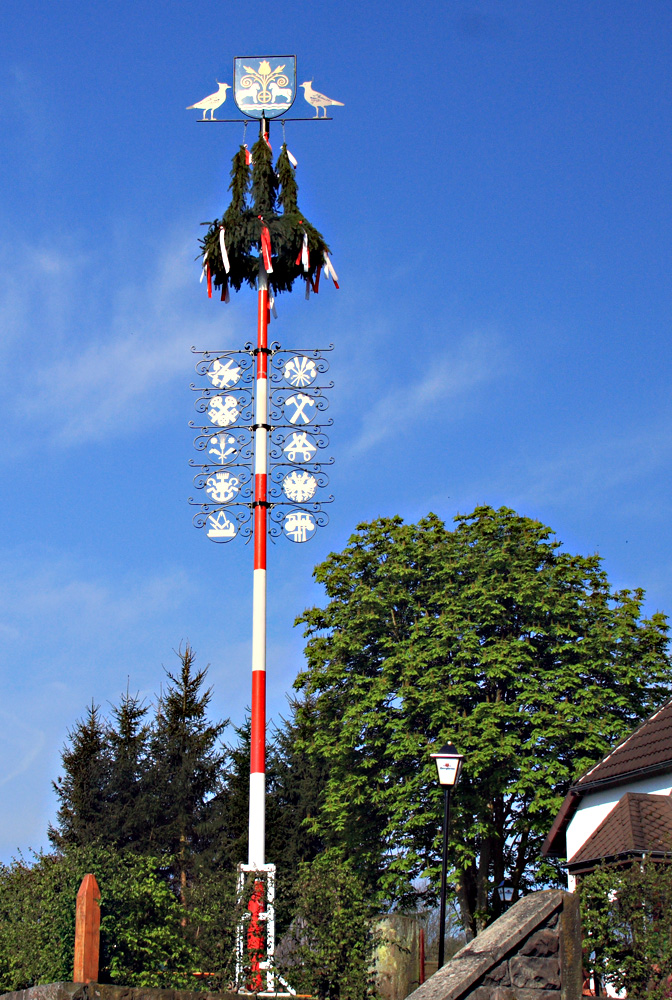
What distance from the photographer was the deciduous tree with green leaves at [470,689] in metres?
25.7

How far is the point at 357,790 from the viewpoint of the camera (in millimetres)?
27047

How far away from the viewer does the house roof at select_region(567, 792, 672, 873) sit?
55.0 feet

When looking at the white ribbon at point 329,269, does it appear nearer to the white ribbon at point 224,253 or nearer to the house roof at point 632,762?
the white ribbon at point 224,253

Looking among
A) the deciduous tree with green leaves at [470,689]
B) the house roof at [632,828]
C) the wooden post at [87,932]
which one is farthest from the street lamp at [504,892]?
the wooden post at [87,932]

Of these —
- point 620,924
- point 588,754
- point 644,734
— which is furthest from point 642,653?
point 620,924

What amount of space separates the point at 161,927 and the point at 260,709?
574 cm

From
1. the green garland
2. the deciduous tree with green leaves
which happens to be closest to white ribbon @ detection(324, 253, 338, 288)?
the green garland

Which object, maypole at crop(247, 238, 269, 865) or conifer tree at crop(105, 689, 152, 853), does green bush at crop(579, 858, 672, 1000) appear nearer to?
maypole at crop(247, 238, 269, 865)

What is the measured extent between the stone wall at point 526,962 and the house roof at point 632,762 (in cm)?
1023

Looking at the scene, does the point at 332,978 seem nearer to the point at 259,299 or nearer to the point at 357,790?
the point at 259,299

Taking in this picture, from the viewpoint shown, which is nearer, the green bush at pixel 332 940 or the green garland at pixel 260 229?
the green bush at pixel 332 940

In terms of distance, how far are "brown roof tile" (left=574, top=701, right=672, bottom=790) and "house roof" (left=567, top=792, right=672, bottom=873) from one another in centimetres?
71

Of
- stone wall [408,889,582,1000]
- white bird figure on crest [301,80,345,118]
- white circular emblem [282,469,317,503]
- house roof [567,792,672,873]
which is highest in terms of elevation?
white bird figure on crest [301,80,345,118]

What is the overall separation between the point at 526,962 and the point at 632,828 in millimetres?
9723
